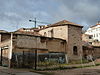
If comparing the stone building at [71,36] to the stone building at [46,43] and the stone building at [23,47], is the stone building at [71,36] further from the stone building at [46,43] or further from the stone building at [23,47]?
the stone building at [23,47]

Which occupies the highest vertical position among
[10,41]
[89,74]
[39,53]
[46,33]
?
[46,33]

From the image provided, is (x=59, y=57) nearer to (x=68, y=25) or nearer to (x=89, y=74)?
(x=68, y=25)

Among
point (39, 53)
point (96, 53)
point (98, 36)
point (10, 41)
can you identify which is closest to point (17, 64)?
point (10, 41)

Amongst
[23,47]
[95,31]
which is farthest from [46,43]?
[95,31]

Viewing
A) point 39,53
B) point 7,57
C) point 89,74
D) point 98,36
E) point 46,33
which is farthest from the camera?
point 98,36

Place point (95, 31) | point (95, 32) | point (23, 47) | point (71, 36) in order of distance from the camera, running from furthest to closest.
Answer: point (95, 31), point (95, 32), point (71, 36), point (23, 47)

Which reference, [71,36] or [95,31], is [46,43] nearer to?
[71,36]

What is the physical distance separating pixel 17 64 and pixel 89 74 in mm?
10476

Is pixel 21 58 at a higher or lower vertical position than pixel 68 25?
lower

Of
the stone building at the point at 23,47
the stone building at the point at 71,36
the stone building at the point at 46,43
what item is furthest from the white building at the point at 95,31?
the stone building at the point at 23,47

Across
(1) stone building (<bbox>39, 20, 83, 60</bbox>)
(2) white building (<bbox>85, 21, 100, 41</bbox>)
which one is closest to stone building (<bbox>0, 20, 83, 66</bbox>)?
(1) stone building (<bbox>39, 20, 83, 60</bbox>)

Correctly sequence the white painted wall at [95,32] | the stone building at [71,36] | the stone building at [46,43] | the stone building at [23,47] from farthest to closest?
the white painted wall at [95,32] < the stone building at [71,36] < the stone building at [46,43] < the stone building at [23,47]

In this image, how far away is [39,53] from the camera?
87.6ft

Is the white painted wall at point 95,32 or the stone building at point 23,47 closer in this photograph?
the stone building at point 23,47
